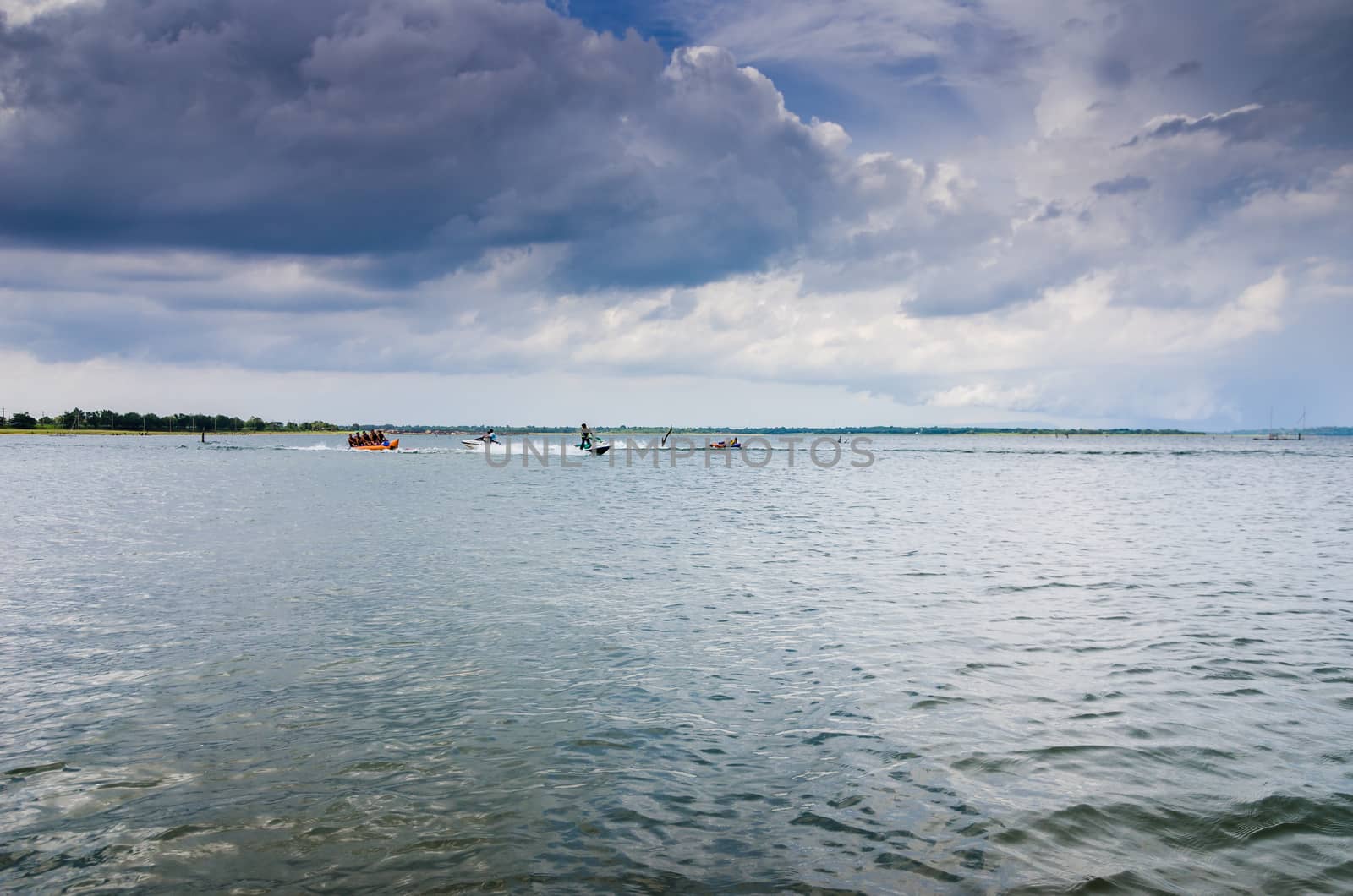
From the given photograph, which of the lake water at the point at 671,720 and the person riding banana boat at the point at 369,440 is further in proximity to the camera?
the person riding banana boat at the point at 369,440

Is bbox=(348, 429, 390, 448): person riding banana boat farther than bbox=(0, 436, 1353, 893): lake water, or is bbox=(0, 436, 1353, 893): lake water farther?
bbox=(348, 429, 390, 448): person riding banana boat

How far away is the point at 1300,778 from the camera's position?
9.00 m

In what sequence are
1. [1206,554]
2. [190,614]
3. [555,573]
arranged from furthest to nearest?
1. [1206,554]
2. [555,573]
3. [190,614]

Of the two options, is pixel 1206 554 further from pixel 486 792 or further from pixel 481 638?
pixel 486 792

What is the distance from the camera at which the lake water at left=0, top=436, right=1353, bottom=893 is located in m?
7.20

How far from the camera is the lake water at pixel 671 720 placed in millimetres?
7195

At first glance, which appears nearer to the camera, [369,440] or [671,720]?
[671,720]

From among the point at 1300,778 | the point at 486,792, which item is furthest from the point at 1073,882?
the point at 486,792

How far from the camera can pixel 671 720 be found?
1096 centimetres

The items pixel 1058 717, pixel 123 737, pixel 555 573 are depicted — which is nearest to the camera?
pixel 123 737

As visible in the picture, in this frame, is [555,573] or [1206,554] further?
[1206,554]

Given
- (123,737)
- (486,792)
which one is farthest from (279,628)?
(486,792)

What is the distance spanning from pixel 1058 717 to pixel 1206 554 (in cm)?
2031

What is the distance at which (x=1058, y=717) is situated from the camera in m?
11.1
